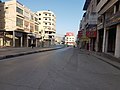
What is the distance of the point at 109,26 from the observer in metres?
22.6

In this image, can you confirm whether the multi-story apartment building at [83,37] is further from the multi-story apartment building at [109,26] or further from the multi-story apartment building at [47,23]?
the multi-story apartment building at [47,23]

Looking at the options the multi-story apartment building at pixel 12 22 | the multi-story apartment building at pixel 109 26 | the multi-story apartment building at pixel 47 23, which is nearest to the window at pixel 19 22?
the multi-story apartment building at pixel 12 22

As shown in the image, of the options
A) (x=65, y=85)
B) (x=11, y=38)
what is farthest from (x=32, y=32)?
(x=65, y=85)

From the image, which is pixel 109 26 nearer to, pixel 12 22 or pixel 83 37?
Result: pixel 12 22

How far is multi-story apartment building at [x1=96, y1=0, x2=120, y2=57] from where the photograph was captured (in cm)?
1870

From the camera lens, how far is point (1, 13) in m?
47.5

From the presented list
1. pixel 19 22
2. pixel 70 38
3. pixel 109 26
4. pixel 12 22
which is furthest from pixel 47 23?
pixel 109 26

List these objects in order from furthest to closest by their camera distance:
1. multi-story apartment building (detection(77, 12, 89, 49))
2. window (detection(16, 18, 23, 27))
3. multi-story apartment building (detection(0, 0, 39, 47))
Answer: multi-story apartment building (detection(77, 12, 89, 49)) < window (detection(16, 18, 23, 27)) < multi-story apartment building (detection(0, 0, 39, 47))

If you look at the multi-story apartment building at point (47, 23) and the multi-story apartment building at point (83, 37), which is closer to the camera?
the multi-story apartment building at point (83, 37)

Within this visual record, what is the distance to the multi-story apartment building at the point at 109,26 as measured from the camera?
18.7 metres

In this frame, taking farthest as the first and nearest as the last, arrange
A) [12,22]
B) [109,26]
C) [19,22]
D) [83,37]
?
1. [83,37]
2. [19,22]
3. [12,22]
4. [109,26]

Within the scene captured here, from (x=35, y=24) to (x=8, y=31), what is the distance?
57.0ft

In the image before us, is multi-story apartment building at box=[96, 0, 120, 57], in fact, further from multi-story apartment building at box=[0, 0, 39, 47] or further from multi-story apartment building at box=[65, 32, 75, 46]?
multi-story apartment building at box=[65, 32, 75, 46]

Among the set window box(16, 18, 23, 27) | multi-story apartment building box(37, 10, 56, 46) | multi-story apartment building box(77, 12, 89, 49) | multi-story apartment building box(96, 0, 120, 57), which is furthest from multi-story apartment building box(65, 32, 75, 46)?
multi-story apartment building box(96, 0, 120, 57)
